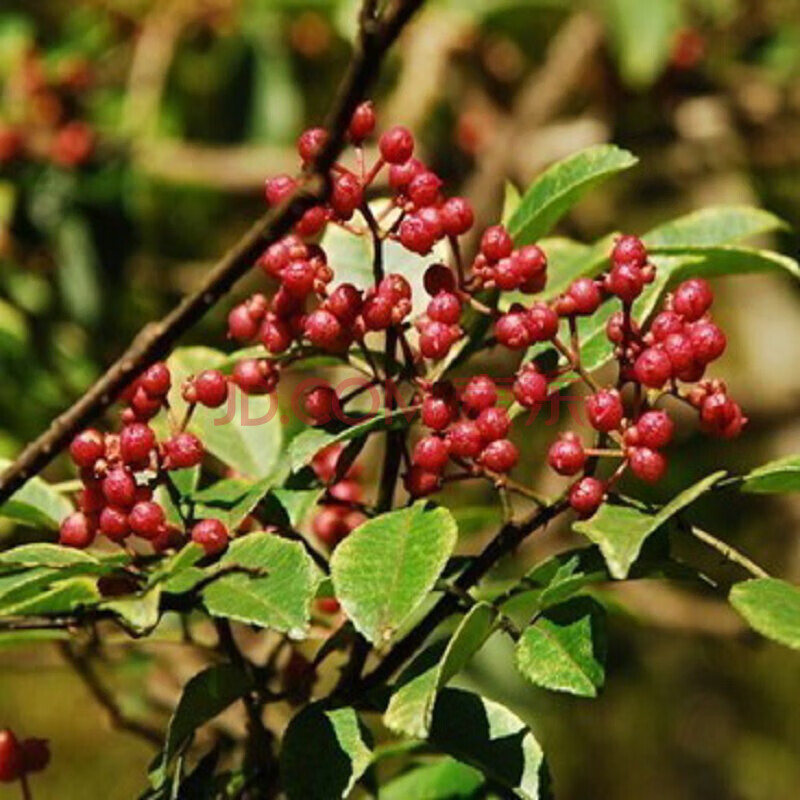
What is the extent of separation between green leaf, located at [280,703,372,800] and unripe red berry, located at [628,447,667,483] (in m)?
0.19

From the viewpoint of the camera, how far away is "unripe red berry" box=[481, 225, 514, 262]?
0.84 metres

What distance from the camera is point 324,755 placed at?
2.57 ft

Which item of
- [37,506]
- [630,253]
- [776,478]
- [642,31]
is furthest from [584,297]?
[642,31]

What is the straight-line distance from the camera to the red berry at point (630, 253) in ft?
2.66

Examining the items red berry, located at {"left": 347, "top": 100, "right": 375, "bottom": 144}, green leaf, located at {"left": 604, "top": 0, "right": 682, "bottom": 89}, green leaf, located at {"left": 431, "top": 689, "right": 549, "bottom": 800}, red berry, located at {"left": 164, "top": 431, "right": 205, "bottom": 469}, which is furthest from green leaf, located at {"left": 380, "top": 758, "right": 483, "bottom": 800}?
green leaf, located at {"left": 604, "top": 0, "right": 682, "bottom": 89}

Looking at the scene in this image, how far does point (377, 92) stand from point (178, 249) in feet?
1.27

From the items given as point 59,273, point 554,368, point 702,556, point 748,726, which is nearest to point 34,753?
point 554,368

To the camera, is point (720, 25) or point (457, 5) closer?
point (457, 5)

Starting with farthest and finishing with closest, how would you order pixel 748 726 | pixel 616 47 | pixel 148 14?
1. pixel 748 726
2. pixel 148 14
3. pixel 616 47

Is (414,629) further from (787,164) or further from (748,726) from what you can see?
(748,726)

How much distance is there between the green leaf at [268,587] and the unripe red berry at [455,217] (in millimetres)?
188

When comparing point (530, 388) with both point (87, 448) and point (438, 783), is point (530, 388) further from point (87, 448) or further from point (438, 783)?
point (438, 783)

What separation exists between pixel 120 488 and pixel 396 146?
9.2 inches

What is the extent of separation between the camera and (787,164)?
2.48m
